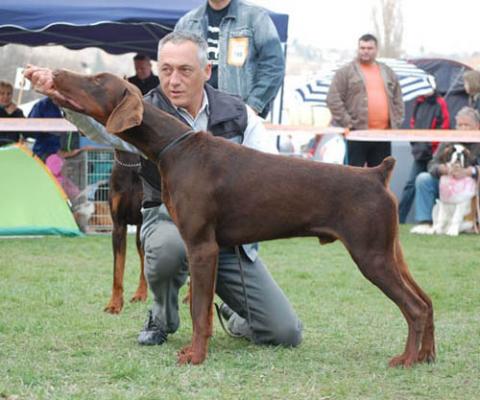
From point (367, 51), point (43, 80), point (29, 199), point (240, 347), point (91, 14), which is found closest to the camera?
point (43, 80)

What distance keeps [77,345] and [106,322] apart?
0.67 m

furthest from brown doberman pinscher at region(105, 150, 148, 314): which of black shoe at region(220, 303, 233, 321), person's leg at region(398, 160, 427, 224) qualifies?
person's leg at region(398, 160, 427, 224)

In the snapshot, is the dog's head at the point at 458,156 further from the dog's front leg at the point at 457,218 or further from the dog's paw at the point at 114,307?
the dog's paw at the point at 114,307

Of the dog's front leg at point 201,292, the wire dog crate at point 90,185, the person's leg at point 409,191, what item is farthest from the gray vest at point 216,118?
the person's leg at point 409,191

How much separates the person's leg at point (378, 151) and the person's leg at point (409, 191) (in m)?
0.99

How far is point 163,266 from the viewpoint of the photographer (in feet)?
14.6

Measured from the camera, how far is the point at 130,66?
16.4 m

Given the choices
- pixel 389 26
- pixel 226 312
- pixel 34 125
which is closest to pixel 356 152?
pixel 34 125

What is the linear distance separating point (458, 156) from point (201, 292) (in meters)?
6.92

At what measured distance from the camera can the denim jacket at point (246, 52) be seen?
673 centimetres

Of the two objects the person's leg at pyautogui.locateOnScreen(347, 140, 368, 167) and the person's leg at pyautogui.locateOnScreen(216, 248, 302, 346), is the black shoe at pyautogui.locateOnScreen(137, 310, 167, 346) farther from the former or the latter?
the person's leg at pyautogui.locateOnScreen(347, 140, 368, 167)

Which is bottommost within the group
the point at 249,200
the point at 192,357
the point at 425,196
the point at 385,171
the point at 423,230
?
the point at 423,230

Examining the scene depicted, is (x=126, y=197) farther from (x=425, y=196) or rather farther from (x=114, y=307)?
(x=425, y=196)

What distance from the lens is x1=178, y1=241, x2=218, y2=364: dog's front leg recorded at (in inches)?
154
